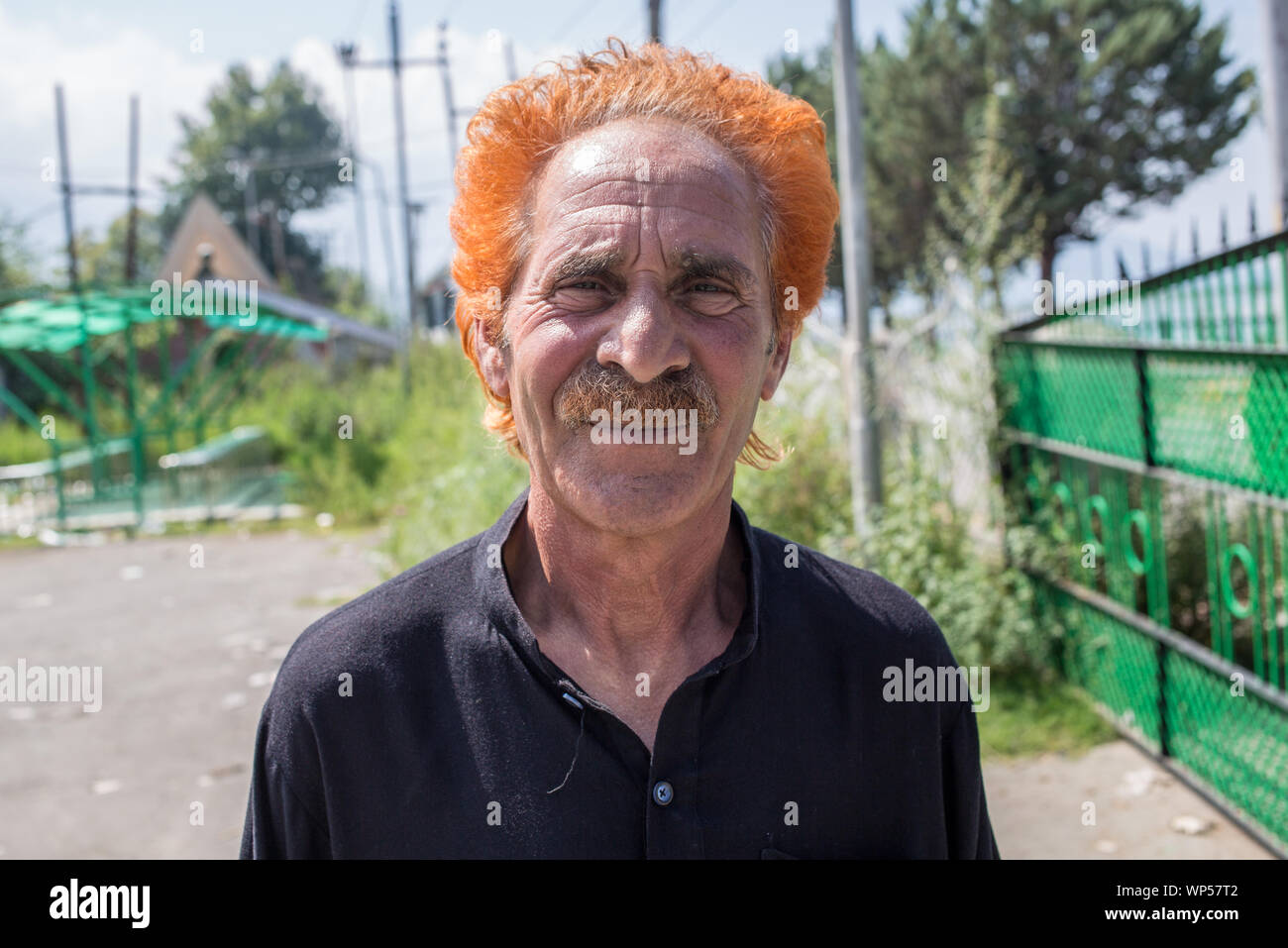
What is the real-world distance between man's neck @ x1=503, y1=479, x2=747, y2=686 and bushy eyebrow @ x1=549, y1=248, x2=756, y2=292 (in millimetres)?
364

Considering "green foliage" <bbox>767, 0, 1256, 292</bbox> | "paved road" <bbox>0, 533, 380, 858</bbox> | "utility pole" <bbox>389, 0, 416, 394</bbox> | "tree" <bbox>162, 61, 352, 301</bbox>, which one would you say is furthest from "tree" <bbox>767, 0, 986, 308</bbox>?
"tree" <bbox>162, 61, 352, 301</bbox>

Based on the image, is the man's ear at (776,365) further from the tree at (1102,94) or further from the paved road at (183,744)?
the tree at (1102,94)

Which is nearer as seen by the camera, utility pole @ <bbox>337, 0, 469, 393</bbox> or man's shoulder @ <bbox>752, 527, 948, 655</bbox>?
man's shoulder @ <bbox>752, 527, 948, 655</bbox>

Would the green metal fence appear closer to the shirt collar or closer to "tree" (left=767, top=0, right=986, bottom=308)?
the shirt collar

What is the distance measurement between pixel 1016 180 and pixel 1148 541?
3035 millimetres

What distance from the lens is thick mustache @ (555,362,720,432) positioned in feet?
5.43

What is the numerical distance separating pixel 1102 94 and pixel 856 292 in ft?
83.2

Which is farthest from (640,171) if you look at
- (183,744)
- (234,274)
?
(234,274)

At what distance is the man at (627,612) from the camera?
168cm

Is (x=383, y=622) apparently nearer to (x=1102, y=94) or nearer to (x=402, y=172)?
(x=402, y=172)

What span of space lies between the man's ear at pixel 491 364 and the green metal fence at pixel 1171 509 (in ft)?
11.4

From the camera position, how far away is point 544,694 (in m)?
1.72
